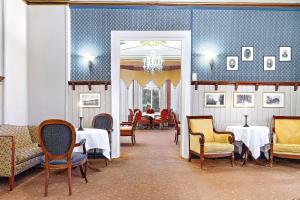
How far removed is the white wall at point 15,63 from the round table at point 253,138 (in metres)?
4.78

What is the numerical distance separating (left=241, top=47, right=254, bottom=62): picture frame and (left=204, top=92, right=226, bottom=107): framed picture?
1004 millimetres

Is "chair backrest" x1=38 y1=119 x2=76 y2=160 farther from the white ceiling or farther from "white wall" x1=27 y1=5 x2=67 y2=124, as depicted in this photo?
the white ceiling

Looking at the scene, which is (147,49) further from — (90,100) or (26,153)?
(26,153)

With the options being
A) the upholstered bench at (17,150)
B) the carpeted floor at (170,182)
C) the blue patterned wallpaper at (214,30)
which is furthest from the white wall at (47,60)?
the carpeted floor at (170,182)

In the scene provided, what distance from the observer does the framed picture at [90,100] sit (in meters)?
7.61

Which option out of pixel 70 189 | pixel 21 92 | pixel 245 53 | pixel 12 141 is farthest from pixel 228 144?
pixel 21 92

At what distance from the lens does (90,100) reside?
7.62 meters

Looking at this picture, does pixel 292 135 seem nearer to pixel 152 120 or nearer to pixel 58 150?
pixel 58 150

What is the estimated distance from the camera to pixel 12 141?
16.1ft

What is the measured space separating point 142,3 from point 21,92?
3.46 meters

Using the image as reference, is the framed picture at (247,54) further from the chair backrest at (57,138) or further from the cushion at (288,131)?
the chair backrest at (57,138)

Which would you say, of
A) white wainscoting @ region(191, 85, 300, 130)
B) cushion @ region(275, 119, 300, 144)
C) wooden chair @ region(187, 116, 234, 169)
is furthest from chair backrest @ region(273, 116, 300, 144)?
wooden chair @ region(187, 116, 234, 169)

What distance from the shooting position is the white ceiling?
11.6 m

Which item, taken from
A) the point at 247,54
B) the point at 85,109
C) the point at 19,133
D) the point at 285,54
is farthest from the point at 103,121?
the point at 285,54
